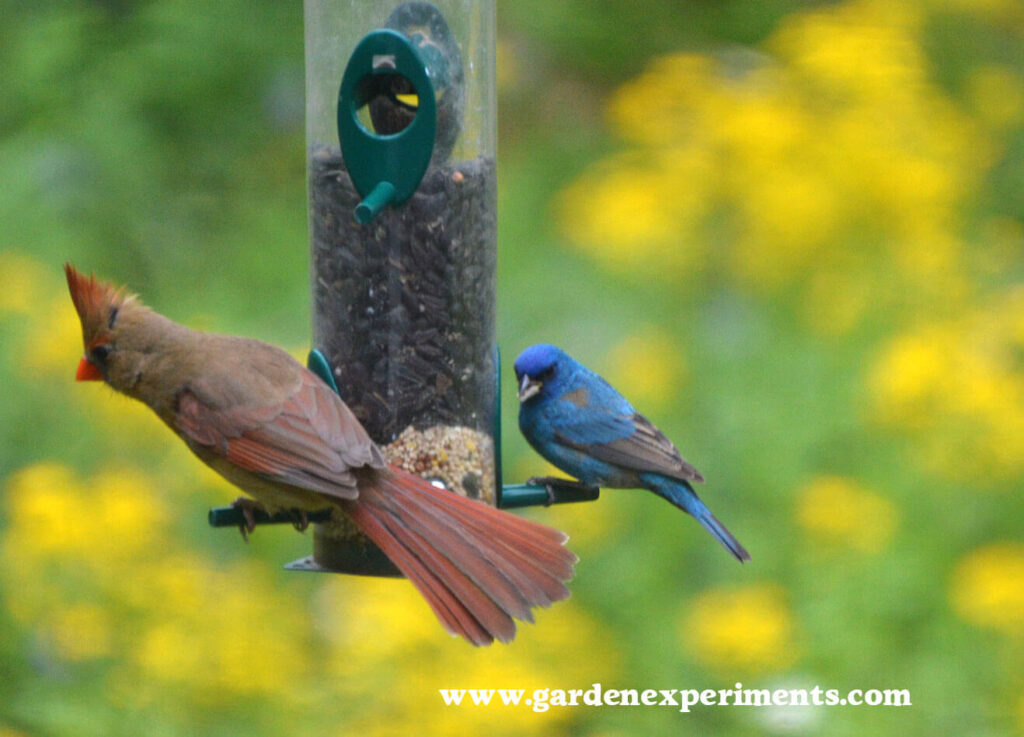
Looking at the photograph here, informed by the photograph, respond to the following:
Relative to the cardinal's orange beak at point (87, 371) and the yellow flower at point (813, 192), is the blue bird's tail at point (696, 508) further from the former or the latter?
the cardinal's orange beak at point (87, 371)

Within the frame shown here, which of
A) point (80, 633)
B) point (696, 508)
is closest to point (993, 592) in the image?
point (696, 508)

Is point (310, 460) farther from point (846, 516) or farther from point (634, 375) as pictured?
point (634, 375)

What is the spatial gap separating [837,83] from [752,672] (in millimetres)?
2948

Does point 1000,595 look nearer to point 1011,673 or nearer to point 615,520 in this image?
point 1011,673

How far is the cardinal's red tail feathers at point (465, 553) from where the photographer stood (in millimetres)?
3457

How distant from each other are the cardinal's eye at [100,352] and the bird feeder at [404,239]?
1.86 ft

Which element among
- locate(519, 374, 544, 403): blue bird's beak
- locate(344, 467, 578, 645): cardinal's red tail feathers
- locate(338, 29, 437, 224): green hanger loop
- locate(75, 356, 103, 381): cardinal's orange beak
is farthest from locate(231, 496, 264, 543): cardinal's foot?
locate(519, 374, 544, 403): blue bird's beak

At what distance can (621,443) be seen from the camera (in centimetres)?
486

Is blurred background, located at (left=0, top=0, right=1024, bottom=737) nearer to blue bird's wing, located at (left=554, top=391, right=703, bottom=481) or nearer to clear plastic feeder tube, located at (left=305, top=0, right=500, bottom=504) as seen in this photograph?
blue bird's wing, located at (left=554, top=391, right=703, bottom=481)

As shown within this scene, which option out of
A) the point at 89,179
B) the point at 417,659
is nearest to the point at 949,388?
the point at 417,659

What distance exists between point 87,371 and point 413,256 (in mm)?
933

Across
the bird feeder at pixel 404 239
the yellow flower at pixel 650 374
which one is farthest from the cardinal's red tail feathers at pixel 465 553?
the yellow flower at pixel 650 374

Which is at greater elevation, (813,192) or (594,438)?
(813,192)

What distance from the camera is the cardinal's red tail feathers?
11.3 ft
